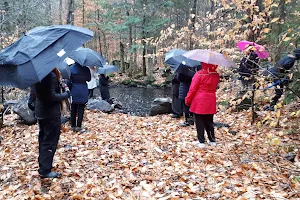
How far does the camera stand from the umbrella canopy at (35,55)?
133 inches

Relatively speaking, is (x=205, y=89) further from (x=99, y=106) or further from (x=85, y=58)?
(x=99, y=106)

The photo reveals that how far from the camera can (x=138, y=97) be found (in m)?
17.1

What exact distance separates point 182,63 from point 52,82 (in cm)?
397

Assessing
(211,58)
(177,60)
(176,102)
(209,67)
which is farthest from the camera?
(176,102)

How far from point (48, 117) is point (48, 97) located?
1.04ft

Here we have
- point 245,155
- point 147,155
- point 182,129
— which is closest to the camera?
point 245,155

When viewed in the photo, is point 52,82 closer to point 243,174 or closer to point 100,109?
point 243,174

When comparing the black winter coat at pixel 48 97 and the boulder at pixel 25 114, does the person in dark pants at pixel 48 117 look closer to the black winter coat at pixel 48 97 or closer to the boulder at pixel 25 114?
the black winter coat at pixel 48 97

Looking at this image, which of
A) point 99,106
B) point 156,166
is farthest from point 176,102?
point 156,166

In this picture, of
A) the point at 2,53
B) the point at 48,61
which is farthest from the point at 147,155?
the point at 2,53

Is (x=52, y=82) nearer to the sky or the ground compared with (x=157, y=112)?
nearer to the sky

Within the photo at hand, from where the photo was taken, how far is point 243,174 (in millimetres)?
4066

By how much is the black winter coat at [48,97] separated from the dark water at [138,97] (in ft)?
26.6

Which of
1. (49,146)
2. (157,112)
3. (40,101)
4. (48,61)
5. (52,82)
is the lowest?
(157,112)
